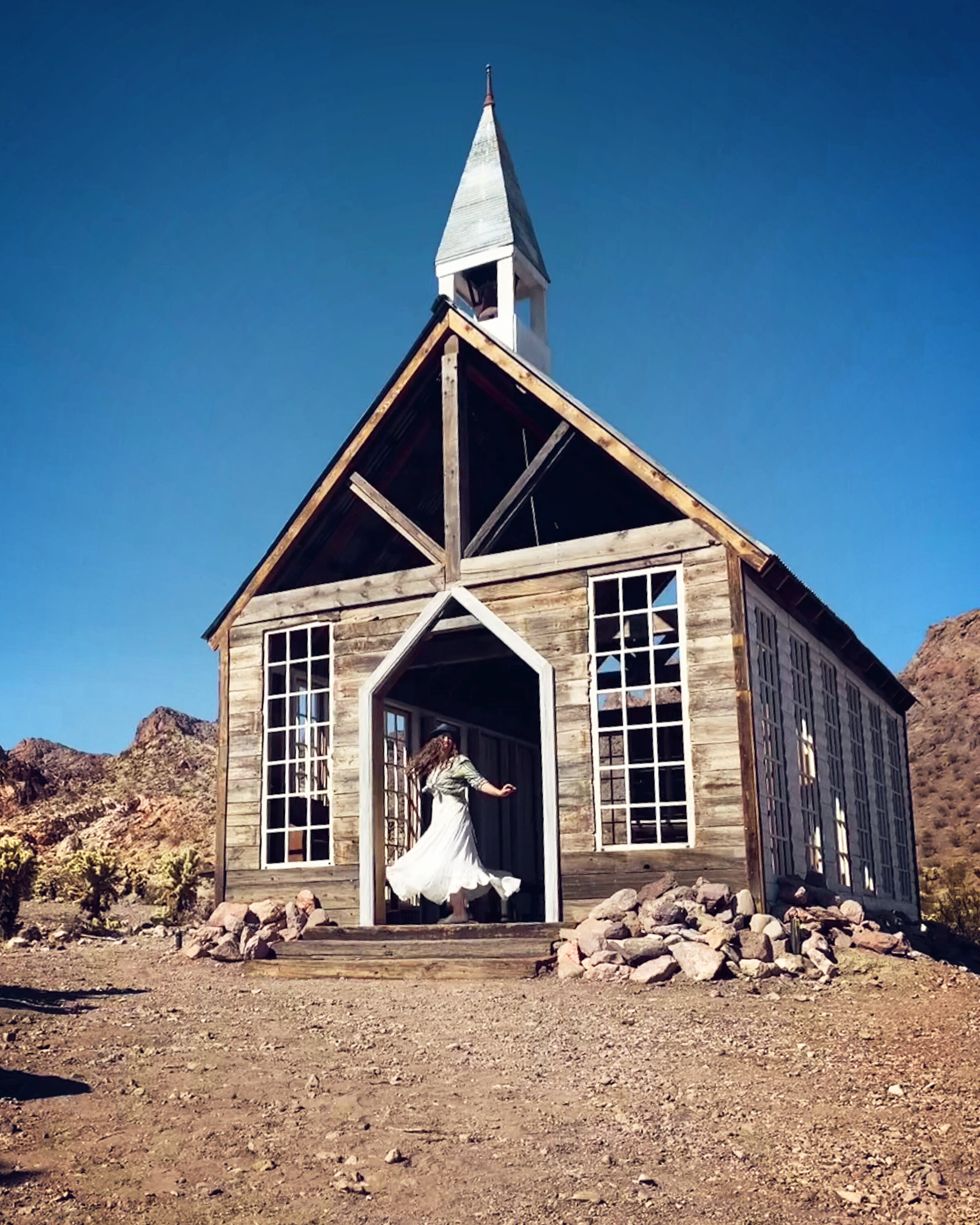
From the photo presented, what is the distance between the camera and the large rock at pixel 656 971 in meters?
10.2

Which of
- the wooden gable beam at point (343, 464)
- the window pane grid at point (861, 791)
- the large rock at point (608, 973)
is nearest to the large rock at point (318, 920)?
the large rock at point (608, 973)

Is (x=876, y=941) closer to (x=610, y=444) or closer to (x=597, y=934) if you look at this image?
(x=597, y=934)

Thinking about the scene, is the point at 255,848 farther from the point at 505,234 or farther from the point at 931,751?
the point at 931,751

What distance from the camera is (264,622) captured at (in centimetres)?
1513

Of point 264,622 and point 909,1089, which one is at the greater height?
point 264,622

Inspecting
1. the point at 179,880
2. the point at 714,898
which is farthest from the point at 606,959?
the point at 179,880

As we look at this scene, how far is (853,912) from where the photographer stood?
474 inches

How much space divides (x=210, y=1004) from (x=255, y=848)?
4777 millimetres

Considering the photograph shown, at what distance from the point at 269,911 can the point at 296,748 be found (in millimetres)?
1965

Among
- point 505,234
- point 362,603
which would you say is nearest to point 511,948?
point 362,603

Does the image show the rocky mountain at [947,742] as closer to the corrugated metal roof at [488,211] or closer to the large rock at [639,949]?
the corrugated metal roof at [488,211]

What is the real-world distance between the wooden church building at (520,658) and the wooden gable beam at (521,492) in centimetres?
3

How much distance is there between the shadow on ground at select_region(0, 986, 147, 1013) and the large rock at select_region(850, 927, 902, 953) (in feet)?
21.2

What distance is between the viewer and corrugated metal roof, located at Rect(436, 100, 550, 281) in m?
17.2
